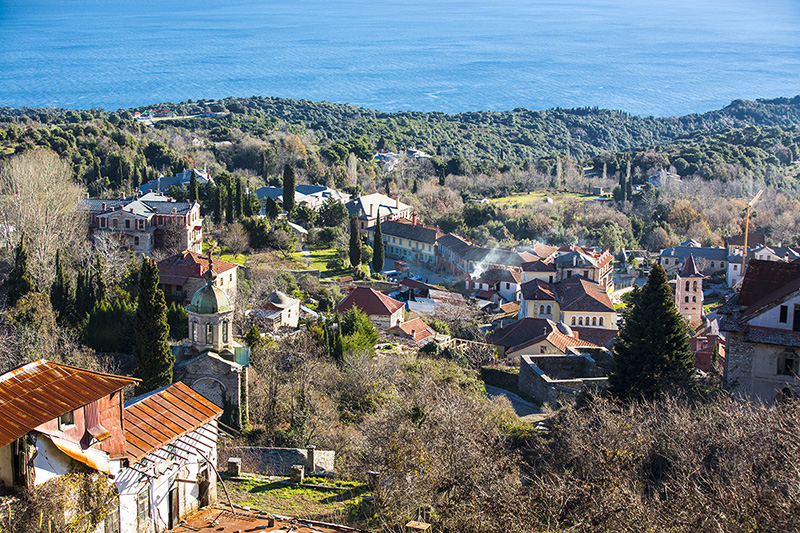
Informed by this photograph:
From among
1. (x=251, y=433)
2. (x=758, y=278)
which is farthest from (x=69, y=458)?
A: (x=758, y=278)

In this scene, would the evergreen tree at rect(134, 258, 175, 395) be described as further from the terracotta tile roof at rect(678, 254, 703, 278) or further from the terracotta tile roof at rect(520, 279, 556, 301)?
the terracotta tile roof at rect(678, 254, 703, 278)

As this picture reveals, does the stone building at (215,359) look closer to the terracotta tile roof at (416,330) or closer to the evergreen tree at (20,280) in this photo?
the evergreen tree at (20,280)

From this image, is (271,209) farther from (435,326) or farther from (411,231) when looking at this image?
(435,326)

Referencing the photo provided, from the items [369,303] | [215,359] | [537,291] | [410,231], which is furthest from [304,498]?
[410,231]

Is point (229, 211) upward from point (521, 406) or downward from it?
upward

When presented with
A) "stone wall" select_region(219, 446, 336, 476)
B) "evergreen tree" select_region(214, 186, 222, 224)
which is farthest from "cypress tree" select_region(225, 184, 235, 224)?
"stone wall" select_region(219, 446, 336, 476)

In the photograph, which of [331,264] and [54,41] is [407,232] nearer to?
[331,264]
